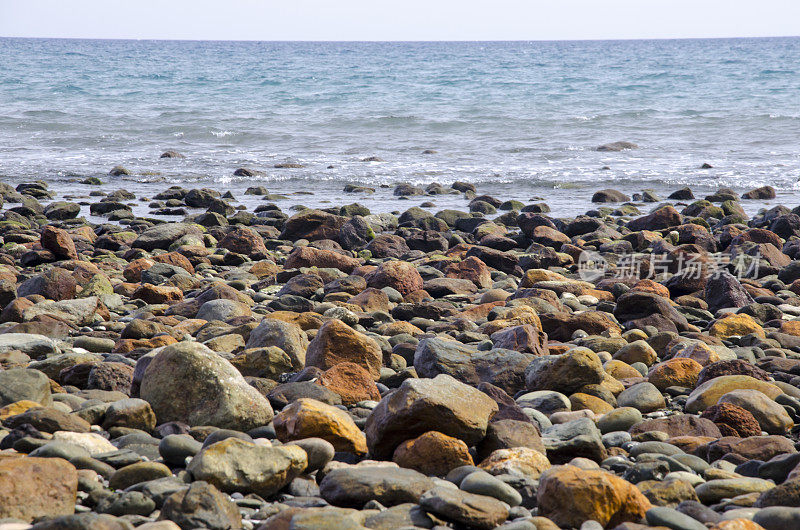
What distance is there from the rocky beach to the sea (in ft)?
16.7

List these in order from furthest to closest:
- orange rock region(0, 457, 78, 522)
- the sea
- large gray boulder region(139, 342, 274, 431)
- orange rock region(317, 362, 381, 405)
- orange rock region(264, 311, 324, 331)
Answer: the sea → orange rock region(264, 311, 324, 331) → orange rock region(317, 362, 381, 405) → large gray boulder region(139, 342, 274, 431) → orange rock region(0, 457, 78, 522)

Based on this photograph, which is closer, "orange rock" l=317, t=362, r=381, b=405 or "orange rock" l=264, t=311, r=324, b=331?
"orange rock" l=317, t=362, r=381, b=405

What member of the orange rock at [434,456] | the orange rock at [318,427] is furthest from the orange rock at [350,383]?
the orange rock at [434,456]

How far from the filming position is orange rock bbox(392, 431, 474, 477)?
9.11 feet

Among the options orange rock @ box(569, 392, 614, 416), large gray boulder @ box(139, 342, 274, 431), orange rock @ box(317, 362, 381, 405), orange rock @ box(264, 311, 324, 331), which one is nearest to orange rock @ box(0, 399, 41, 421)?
large gray boulder @ box(139, 342, 274, 431)

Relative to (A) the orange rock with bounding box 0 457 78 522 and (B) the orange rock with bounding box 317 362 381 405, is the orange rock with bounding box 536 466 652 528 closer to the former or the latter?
(B) the orange rock with bounding box 317 362 381 405

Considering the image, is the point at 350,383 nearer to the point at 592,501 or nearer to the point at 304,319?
the point at 304,319

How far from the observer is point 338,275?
21.7 ft

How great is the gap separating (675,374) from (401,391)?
5.74 feet

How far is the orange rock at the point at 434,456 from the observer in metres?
2.78

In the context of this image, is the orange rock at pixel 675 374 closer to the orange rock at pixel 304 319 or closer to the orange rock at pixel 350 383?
the orange rock at pixel 350 383

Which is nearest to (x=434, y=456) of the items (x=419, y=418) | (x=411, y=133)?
(x=419, y=418)

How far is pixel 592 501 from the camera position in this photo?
7.66 feet

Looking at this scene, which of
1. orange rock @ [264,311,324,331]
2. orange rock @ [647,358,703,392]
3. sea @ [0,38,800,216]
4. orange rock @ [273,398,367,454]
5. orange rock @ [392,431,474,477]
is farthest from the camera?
sea @ [0,38,800,216]
